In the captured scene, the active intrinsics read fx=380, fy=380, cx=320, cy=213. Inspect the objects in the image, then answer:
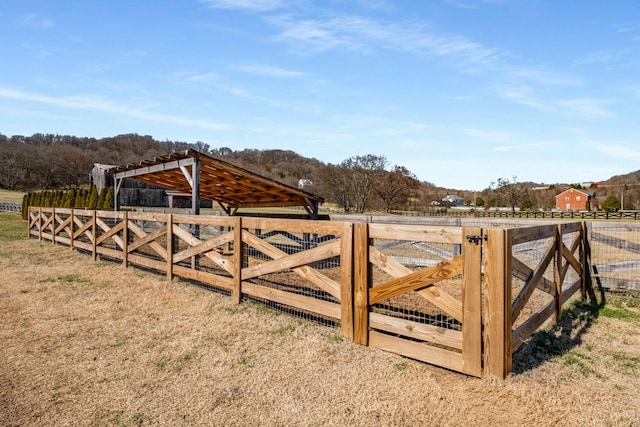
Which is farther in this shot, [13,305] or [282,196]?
[282,196]

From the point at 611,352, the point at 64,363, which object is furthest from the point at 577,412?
the point at 64,363

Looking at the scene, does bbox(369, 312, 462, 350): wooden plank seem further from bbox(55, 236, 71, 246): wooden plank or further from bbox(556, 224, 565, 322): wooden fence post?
bbox(55, 236, 71, 246): wooden plank

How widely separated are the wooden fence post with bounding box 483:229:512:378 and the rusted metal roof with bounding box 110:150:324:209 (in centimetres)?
622

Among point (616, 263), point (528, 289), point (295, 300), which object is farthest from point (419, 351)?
point (616, 263)

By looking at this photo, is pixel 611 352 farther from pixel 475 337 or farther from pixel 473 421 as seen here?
pixel 473 421

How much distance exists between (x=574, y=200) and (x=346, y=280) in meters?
76.2

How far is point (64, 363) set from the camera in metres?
3.88

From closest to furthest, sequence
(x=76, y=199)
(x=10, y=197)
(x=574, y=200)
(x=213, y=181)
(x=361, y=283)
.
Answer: (x=361, y=283), (x=213, y=181), (x=76, y=199), (x=10, y=197), (x=574, y=200)

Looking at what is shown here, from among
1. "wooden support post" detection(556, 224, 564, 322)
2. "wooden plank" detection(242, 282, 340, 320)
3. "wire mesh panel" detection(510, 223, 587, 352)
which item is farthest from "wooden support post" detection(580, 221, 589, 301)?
"wooden plank" detection(242, 282, 340, 320)

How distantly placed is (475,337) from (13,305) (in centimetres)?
663

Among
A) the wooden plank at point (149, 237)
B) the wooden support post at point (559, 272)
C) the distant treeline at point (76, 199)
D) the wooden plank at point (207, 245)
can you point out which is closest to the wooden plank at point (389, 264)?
the wooden support post at point (559, 272)

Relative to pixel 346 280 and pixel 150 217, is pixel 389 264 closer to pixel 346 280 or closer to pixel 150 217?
pixel 346 280

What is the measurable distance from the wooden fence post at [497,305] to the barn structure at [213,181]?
20.5ft

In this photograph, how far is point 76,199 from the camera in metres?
21.4
